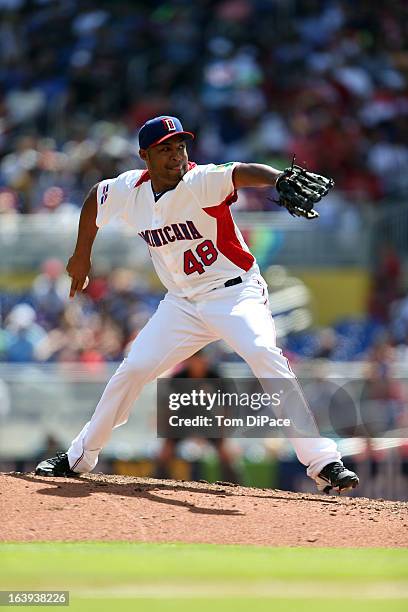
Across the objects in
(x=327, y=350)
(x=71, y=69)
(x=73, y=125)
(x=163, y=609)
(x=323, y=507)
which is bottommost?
(x=163, y=609)

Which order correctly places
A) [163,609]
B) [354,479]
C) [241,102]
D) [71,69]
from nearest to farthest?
[163,609], [354,479], [241,102], [71,69]

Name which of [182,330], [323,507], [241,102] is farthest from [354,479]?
[241,102]

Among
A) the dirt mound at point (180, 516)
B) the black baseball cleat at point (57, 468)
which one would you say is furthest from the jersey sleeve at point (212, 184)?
the black baseball cleat at point (57, 468)

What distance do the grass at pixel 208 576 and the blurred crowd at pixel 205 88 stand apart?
9.17 meters

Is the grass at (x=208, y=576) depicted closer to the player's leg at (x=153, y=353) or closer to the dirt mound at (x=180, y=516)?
the dirt mound at (x=180, y=516)

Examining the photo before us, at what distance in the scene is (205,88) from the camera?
55.7 feet

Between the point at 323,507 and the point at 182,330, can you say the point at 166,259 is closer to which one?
the point at 182,330

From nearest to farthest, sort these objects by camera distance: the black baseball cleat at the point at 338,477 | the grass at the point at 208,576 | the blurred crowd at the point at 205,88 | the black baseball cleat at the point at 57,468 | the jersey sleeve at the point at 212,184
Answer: the grass at the point at 208,576, the jersey sleeve at the point at 212,184, the black baseball cleat at the point at 338,477, the black baseball cleat at the point at 57,468, the blurred crowd at the point at 205,88

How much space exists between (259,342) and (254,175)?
952 millimetres

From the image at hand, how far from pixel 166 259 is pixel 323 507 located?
Result: 5.64ft

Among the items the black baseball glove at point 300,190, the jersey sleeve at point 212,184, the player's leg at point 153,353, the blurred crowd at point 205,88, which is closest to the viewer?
the black baseball glove at point 300,190

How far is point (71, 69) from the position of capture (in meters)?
17.8

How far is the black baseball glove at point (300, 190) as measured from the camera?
635 cm

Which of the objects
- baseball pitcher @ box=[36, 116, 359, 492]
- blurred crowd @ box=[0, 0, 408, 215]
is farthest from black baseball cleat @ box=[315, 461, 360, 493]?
blurred crowd @ box=[0, 0, 408, 215]
